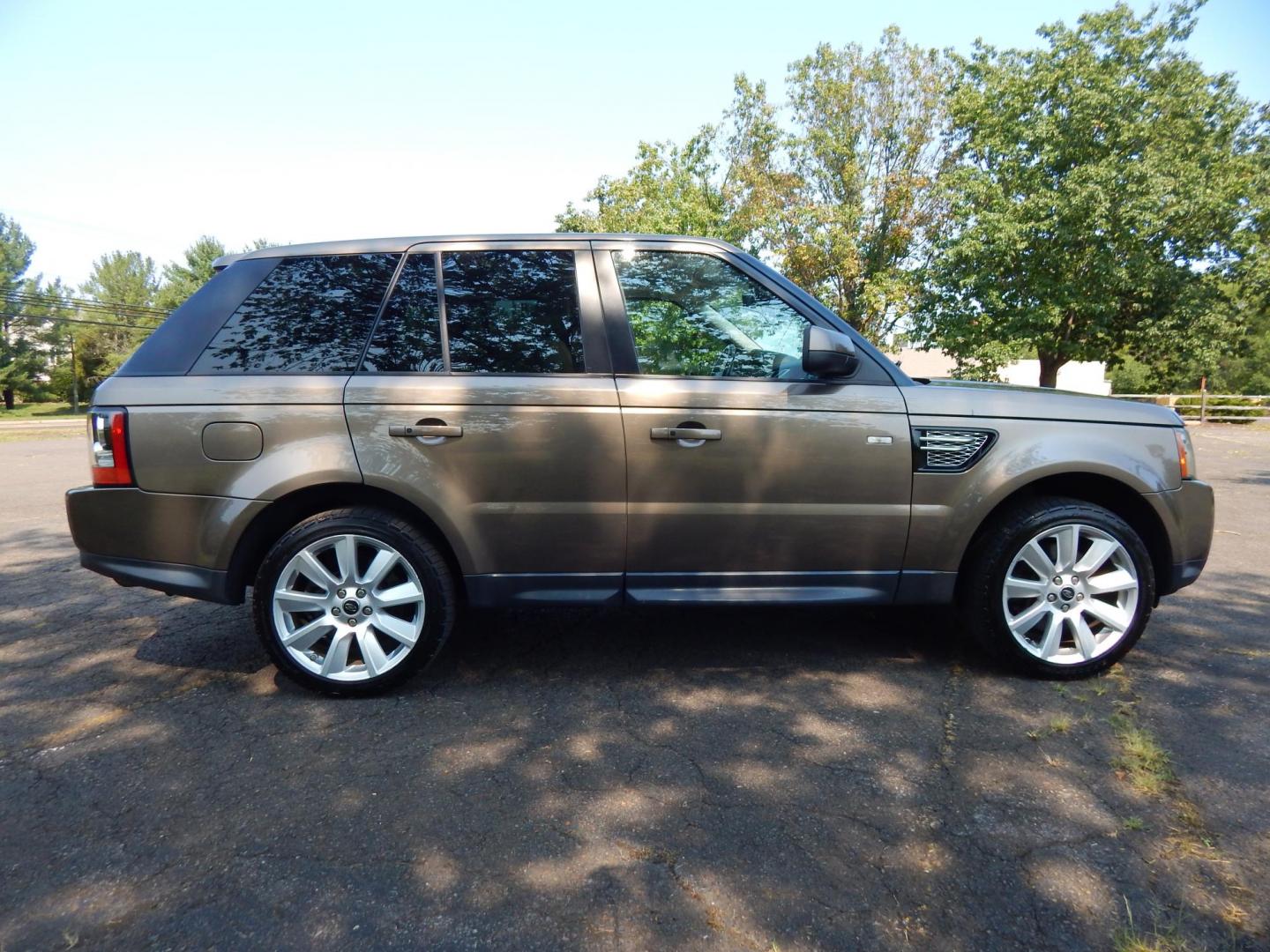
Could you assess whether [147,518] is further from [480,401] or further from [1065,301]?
[1065,301]

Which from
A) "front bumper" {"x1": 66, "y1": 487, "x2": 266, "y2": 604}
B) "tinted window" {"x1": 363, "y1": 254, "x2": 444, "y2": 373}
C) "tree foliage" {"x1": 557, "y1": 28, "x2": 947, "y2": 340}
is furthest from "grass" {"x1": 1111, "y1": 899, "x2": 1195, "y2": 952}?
"tree foliage" {"x1": 557, "y1": 28, "x2": 947, "y2": 340}

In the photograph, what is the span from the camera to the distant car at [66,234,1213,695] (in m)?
3.17

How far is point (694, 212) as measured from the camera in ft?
75.8

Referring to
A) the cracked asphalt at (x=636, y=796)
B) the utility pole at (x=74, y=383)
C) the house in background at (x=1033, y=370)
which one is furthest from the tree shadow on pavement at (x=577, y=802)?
the utility pole at (x=74, y=383)

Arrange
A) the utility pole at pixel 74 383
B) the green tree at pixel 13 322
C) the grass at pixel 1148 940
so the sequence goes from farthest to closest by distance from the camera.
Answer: the utility pole at pixel 74 383, the green tree at pixel 13 322, the grass at pixel 1148 940

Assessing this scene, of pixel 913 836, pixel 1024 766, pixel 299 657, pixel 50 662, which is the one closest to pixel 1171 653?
pixel 1024 766

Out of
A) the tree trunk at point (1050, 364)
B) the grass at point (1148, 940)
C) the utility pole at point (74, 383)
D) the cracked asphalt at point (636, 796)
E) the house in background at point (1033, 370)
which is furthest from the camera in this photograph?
the utility pole at point (74, 383)

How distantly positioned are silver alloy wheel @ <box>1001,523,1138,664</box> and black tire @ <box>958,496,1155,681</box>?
0.02 m

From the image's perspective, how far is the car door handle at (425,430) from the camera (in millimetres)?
3158

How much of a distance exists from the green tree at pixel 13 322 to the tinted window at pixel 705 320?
66845mm

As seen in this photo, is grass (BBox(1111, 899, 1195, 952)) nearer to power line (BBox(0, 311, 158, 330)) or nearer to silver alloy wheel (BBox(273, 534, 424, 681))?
silver alloy wheel (BBox(273, 534, 424, 681))

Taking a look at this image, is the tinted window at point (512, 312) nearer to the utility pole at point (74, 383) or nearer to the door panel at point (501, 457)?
the door panel at point (501, 457)

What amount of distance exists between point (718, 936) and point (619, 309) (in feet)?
7.76

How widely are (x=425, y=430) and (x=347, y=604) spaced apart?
0.79 meters
